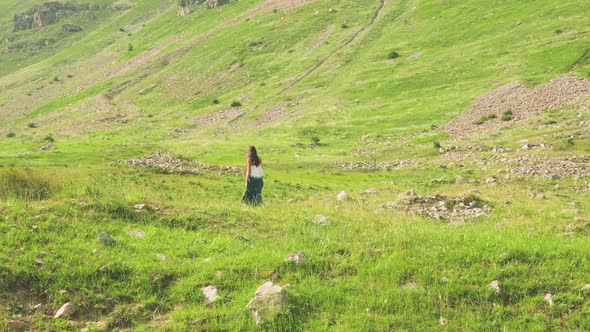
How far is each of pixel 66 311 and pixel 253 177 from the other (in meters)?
12.4

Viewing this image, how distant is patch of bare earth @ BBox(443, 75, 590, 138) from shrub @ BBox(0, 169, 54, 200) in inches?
1870

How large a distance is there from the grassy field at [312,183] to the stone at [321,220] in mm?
410

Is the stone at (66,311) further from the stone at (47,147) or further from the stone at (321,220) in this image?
the stone at (47,147)

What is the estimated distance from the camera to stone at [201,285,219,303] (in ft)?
28.4

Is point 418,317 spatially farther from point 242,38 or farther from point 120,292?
point 242,38

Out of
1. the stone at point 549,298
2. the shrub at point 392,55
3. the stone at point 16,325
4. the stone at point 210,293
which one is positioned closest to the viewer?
the stone at point 16,325

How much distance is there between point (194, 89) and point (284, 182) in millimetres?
75042

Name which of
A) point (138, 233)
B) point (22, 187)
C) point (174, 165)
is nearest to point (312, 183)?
point (174, 165)

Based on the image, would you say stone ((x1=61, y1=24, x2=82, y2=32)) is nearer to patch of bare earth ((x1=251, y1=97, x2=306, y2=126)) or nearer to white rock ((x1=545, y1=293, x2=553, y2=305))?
patch of bare earth ((x1=251, y1=97, x2=306, y2=126))

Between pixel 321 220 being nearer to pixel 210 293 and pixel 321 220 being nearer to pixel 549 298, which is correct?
pixel 210 293

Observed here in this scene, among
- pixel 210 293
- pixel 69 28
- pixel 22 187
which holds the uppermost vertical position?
pixel 69 28

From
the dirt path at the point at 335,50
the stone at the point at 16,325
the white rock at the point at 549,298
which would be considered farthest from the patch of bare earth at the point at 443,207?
the dirt path at the point at 335,50

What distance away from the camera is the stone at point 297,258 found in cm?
976

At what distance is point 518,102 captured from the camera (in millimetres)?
56875
